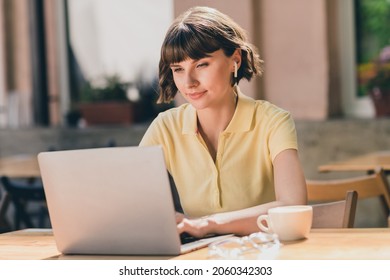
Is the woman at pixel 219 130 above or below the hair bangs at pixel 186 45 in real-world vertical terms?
below

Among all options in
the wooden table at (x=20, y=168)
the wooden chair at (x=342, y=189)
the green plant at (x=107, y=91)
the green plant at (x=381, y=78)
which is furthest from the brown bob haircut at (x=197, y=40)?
the green plant at (x=107, y=91)

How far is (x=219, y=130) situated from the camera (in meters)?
2.26

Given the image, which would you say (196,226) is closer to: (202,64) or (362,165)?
(202,64)

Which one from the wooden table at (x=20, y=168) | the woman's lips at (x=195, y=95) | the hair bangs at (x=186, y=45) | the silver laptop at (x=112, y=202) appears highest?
the hair bangs at (x=186, y=45)

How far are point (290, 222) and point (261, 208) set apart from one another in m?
0.24

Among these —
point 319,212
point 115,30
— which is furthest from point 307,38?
point 319,212

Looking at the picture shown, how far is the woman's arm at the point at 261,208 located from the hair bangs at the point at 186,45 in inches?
14.0

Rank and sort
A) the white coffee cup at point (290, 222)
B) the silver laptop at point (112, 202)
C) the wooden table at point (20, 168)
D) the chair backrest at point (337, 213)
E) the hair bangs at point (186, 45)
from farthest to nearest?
the wooden table at point (20, 168) → the chair backrest at point (337, 213) → the hair bangs at point (186, 45) → the white coffee cup at point (290, 222) → the silver laptop at point (112, 202)

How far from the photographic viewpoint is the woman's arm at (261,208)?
1.80m

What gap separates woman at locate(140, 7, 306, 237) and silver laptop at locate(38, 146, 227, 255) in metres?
0.45

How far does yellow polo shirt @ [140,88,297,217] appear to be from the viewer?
2.21 m

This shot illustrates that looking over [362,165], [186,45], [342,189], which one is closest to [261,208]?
[186,45]

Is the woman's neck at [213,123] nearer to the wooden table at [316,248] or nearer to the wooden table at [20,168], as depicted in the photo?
the wooden table at [316,248]
